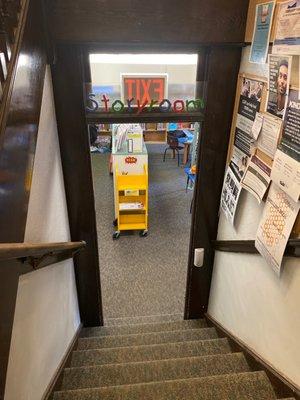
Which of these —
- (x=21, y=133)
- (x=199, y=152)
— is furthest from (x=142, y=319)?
(x=21, y=133)

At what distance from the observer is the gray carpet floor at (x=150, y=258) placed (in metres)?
3.59

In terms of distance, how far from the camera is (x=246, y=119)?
183cm

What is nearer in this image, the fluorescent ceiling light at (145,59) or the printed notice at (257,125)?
the printed notice at (257,125)

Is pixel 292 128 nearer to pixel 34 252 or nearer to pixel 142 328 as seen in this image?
pixel 34 252

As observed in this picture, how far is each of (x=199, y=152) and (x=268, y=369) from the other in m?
1.36

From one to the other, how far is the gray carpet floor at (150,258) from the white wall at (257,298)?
1.21 m

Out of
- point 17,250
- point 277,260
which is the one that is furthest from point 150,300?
point 17,250

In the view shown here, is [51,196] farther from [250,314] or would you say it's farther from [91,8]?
[250,314]

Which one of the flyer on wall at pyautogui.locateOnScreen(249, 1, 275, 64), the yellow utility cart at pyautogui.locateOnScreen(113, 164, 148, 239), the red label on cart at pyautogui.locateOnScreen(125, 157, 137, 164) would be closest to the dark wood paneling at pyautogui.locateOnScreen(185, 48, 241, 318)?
the flyer on wall at pyautogui.locateOnScreen(249, 1, 275, 64)

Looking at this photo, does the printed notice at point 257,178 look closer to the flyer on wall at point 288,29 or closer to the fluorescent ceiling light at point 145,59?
the flyer on wall at point 288,29

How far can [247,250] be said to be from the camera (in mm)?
1927

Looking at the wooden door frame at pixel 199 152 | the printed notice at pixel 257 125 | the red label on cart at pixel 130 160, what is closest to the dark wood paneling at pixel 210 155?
the wooden door frame at pixel 199 152

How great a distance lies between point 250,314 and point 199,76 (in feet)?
5.00

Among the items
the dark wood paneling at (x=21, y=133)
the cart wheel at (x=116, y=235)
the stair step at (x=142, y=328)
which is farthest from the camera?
the cart wheel at (x=116, y=235)
